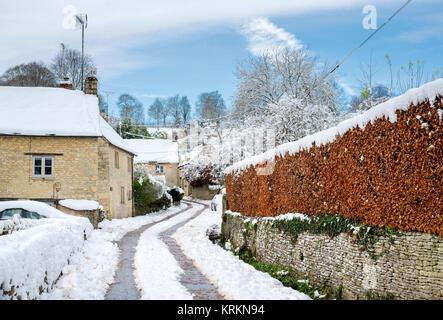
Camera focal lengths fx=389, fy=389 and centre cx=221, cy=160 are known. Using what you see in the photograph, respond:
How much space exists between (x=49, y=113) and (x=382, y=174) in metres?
23.7

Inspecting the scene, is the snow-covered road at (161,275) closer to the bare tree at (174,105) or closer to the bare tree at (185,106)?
the bare tree at (185,106)

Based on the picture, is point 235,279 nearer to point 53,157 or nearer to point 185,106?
point 185,106

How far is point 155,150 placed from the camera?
57.4 metres

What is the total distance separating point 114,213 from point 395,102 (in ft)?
75.9

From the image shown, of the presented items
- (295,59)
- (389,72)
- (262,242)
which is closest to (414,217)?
(389,72)

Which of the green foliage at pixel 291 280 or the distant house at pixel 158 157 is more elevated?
the distant house at pixel 158 157

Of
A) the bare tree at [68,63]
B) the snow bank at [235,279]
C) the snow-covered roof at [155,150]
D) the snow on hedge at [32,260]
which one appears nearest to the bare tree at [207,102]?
the snow bank at [235,279]

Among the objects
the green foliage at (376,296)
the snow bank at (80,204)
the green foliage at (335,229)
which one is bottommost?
the green foliage at (376,296)

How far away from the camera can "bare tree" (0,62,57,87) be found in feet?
113

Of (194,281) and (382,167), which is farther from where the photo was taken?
(194,281)

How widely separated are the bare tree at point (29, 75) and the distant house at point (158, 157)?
1920cm

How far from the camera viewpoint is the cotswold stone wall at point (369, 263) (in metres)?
5.94

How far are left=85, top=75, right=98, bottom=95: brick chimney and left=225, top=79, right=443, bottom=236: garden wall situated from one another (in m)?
21.2

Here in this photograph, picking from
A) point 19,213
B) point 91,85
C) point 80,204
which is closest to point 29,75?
point 91,85
